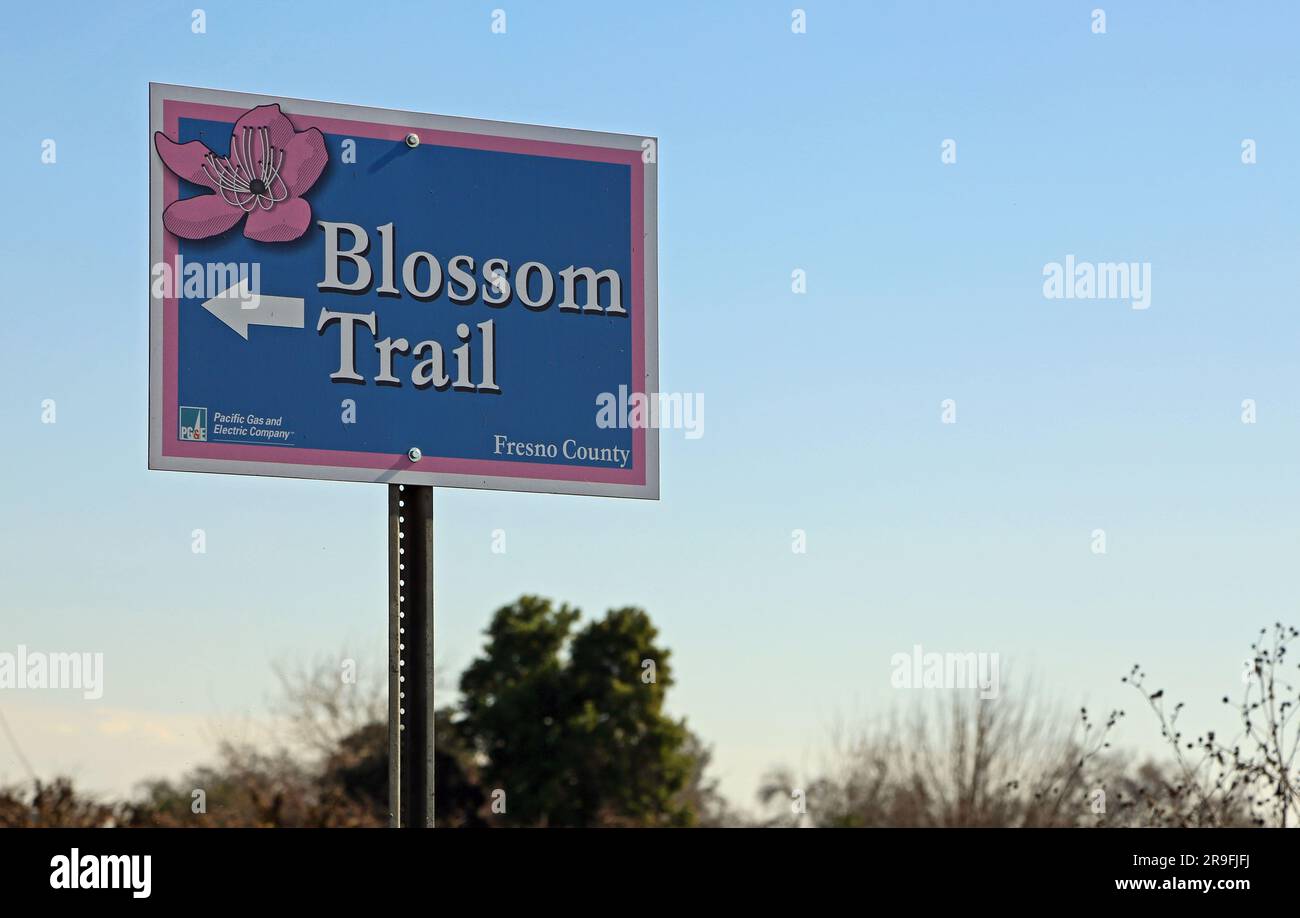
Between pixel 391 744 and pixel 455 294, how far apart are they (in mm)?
1984

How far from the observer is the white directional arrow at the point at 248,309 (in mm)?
7492

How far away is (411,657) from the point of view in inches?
290

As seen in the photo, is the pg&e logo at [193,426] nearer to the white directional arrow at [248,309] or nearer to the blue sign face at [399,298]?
the blue sign face at [399,298]

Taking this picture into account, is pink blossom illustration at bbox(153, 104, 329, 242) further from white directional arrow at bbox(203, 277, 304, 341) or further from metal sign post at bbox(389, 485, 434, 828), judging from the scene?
metal sign post at bbox(389, 485, 434, 828)

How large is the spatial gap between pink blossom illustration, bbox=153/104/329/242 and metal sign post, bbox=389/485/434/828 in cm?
125

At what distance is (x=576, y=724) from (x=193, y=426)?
3476 cm

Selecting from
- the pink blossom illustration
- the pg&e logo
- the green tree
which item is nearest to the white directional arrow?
the pink blossom illustration

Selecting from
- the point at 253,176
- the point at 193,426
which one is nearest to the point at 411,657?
the point at 193,426

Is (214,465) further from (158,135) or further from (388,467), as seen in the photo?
(158,135)

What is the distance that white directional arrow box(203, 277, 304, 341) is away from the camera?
7.49m

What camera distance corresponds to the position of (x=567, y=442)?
799 centimetres

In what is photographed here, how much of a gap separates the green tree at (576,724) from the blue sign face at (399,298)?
31680mm
